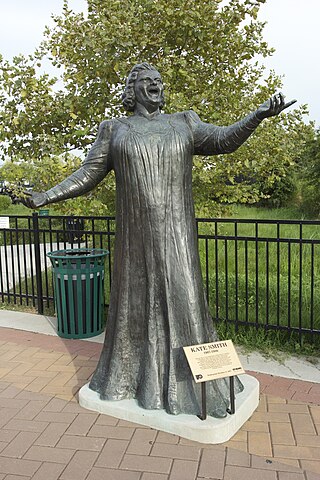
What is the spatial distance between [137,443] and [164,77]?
445 centimetres

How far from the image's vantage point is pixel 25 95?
6242 mm

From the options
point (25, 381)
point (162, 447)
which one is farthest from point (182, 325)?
point (25, 381)

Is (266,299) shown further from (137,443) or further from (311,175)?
(311,175)

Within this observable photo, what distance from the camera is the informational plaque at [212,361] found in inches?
118

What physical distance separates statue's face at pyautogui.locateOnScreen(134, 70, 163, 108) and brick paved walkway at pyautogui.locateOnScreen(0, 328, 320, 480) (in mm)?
2189

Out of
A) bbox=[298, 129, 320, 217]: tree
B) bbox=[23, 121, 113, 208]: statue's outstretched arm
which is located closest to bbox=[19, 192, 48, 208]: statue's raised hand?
bbox=[23, 121, 113, 208]: statue's outstretched arm

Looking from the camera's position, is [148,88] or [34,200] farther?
[148,88]

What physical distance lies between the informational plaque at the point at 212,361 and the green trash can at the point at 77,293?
259 cm

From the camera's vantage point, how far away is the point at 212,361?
3.09 metres

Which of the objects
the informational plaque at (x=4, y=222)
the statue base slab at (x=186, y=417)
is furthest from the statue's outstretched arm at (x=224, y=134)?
the informational plaque at (x=4, y=222)

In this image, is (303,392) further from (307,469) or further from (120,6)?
(120,6)

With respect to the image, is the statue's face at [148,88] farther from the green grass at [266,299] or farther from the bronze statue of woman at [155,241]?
the green grass at [266,299]

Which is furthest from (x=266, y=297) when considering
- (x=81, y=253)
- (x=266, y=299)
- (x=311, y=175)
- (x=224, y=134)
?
(x=311, y=175)

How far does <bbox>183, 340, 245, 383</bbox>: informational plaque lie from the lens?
300 centimetres
